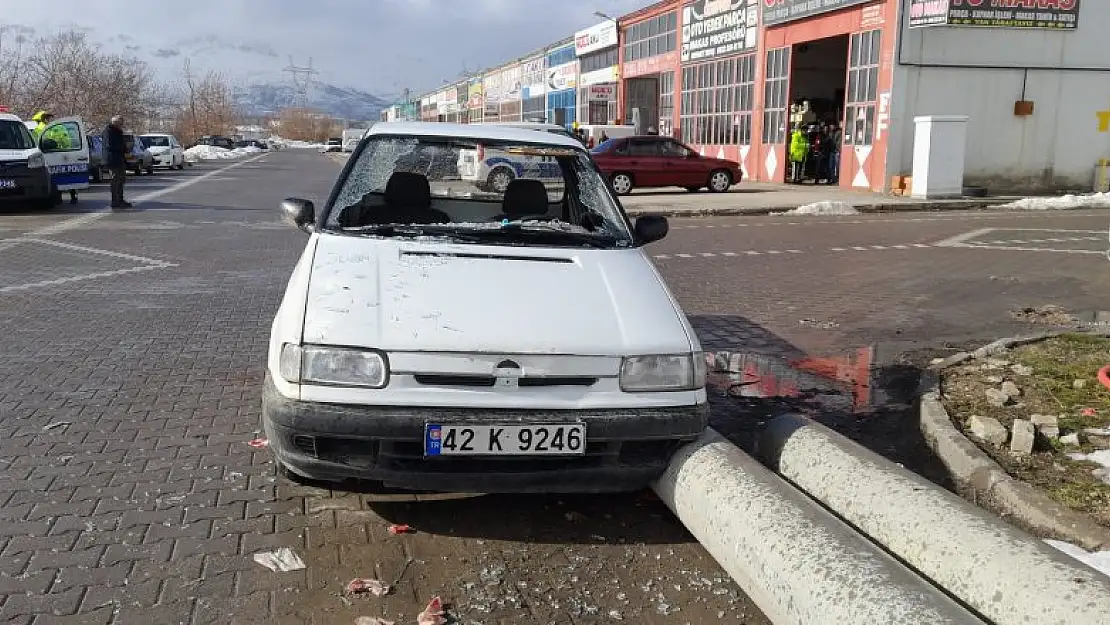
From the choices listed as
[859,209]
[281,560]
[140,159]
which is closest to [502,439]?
[281,560]

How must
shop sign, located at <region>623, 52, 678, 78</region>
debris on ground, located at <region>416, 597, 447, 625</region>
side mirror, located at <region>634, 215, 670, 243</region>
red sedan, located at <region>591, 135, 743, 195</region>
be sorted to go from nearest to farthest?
debris on ground, located at <region>416, 597, 447, 625</region>, side mirror, located at <region>634, 215, 670, 243</region>, red sedan, located at <region>591, 135, 743, 195</region>, shop sign, located at <region>623, 52, 678, 78</region>

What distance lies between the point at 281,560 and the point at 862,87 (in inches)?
956

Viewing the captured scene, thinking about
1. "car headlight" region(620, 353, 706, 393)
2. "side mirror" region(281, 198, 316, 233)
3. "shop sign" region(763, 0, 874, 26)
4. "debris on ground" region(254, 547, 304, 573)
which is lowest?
"debris on ground" region(254, 547, 304, 573)

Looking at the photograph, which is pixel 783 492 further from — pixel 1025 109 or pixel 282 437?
pixel 1025 109

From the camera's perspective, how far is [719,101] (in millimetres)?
32812

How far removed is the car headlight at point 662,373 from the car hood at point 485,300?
48 millimetres

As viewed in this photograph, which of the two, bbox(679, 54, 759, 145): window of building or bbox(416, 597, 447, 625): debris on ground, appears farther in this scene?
bbox(679, 54, 759, 145): window of building

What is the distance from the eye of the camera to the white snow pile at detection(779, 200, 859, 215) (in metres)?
19.6

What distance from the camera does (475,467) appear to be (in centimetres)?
344

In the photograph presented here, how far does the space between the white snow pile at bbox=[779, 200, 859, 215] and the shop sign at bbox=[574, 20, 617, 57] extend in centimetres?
2473

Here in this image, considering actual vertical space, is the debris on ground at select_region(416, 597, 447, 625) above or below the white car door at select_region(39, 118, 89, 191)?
below

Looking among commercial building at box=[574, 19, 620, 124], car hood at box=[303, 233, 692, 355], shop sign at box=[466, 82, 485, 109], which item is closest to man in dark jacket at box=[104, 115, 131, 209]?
car hood at box=[303, 233, 692, 355]

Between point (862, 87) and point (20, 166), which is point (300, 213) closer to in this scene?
point (20, 166)

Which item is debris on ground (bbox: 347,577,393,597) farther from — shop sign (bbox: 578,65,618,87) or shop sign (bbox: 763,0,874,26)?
shop sign (bbox: 578,65,618,87)
